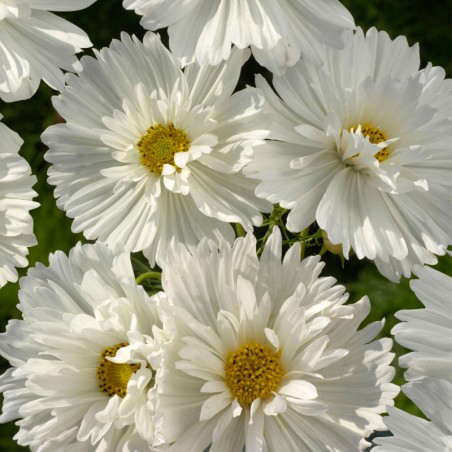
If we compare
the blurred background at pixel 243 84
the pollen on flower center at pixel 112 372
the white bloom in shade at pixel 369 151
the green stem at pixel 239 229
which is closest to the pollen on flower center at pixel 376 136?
the white bloom in shade at pixel 369 151

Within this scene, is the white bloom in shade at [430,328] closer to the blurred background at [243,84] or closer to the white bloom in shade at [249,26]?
the white bloom in shade at [249,26]

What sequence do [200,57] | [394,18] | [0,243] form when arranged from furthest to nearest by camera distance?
[394,18] < [0,243] < [200,57]

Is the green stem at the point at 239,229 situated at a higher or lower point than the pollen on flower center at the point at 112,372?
higher

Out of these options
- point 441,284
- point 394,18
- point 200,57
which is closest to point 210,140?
point 200,57

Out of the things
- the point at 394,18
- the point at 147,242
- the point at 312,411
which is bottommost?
the point at 312,411

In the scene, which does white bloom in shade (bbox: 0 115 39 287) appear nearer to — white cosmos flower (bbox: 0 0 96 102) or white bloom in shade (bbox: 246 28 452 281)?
white cosmos flower (bbox: 0 0 96 102)

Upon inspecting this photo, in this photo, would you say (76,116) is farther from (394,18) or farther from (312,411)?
(394,18)
